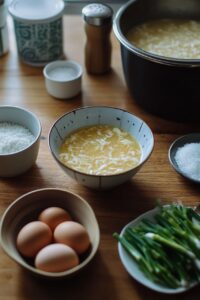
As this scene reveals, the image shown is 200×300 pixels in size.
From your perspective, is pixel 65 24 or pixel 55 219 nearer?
pixel 55 219

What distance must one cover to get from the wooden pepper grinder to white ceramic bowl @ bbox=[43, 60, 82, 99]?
51mm

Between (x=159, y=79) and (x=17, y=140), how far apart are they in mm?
332

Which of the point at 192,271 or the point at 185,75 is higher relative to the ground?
the point at 185,75

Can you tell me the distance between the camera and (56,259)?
736 millimetres

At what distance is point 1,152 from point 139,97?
366 mm

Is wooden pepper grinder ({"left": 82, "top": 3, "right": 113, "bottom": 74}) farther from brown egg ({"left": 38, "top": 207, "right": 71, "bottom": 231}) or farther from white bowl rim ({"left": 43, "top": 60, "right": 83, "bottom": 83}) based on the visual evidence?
brown egg ({"left": 38, "top": 207, "right": 71, "bottom": 231})

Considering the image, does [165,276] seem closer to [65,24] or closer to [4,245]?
[4,245]

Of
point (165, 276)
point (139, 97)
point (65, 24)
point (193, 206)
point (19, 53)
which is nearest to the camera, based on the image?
point (165, 276)

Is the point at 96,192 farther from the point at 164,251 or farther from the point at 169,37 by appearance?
the point at 169,37

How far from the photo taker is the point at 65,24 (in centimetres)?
152

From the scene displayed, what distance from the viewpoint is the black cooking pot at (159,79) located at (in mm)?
989

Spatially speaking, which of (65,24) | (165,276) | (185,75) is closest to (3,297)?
(165,276)

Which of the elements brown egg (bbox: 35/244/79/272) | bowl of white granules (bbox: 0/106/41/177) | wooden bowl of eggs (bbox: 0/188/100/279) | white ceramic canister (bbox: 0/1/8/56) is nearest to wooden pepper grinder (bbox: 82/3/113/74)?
white ceramic canister (bbox: 0/1/8/56)

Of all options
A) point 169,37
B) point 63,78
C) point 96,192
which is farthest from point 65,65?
point 96,192
